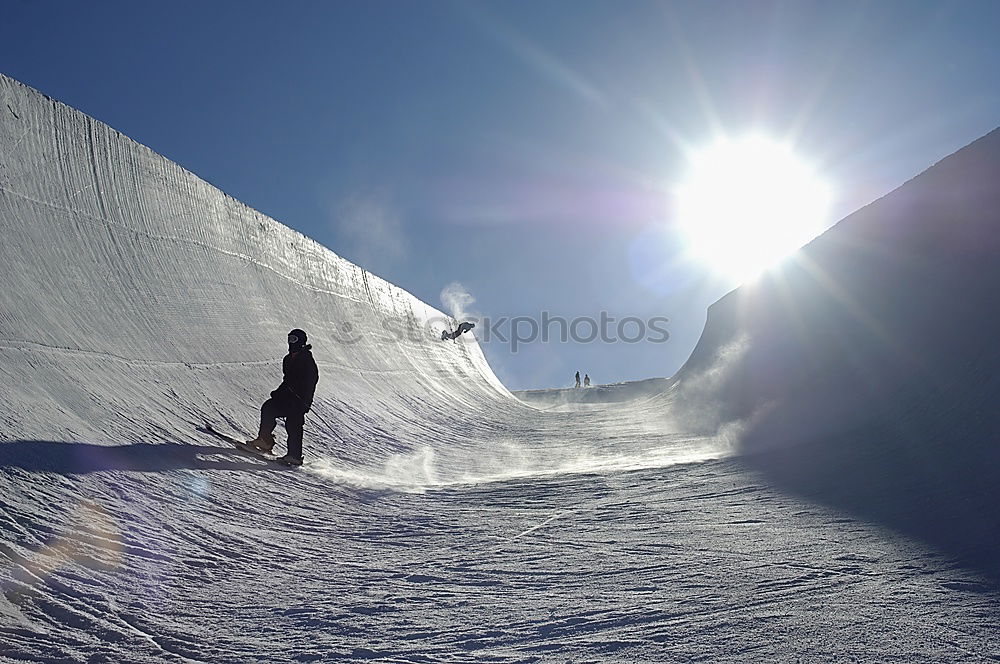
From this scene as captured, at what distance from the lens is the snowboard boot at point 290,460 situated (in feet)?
23.4

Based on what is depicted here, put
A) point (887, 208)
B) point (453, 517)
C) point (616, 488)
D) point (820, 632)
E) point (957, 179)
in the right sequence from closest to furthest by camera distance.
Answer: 1. point (820, 632)
2. point (453, 517)
3. point (616, 488)
4. point (957, 179)
5. point (887, 208)

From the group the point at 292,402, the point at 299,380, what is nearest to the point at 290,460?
the point at 292,402

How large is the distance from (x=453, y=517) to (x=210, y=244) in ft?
28.5

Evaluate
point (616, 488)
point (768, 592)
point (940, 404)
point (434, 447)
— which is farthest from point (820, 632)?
point (434, 447)

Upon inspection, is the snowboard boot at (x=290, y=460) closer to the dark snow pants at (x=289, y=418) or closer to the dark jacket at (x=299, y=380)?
the dark snow pants at (x=289, y=418)

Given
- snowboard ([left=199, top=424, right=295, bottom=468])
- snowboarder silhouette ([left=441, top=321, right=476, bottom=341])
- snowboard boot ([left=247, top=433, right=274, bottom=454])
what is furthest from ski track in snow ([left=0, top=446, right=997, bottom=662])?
snowboarder silhouette ([left=441, top=321, right=476, bottom=341])

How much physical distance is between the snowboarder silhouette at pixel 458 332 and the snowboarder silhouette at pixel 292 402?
17.9 m

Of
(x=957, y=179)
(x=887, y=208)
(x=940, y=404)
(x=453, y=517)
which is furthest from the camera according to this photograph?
(x=887, y=208)

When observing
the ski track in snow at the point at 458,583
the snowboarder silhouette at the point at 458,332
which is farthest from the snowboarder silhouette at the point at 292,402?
the snowboarder silhouette at the point at 458,332

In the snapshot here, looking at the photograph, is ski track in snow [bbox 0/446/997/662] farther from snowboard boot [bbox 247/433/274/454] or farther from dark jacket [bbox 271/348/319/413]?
dark jacket [bbox 271/348/319/413]

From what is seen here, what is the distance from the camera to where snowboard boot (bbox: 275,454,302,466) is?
7.14m

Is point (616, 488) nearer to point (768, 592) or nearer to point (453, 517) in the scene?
point (453, 517)

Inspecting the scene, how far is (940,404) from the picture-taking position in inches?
288

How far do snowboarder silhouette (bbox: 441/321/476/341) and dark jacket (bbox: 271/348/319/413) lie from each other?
58.7ft
